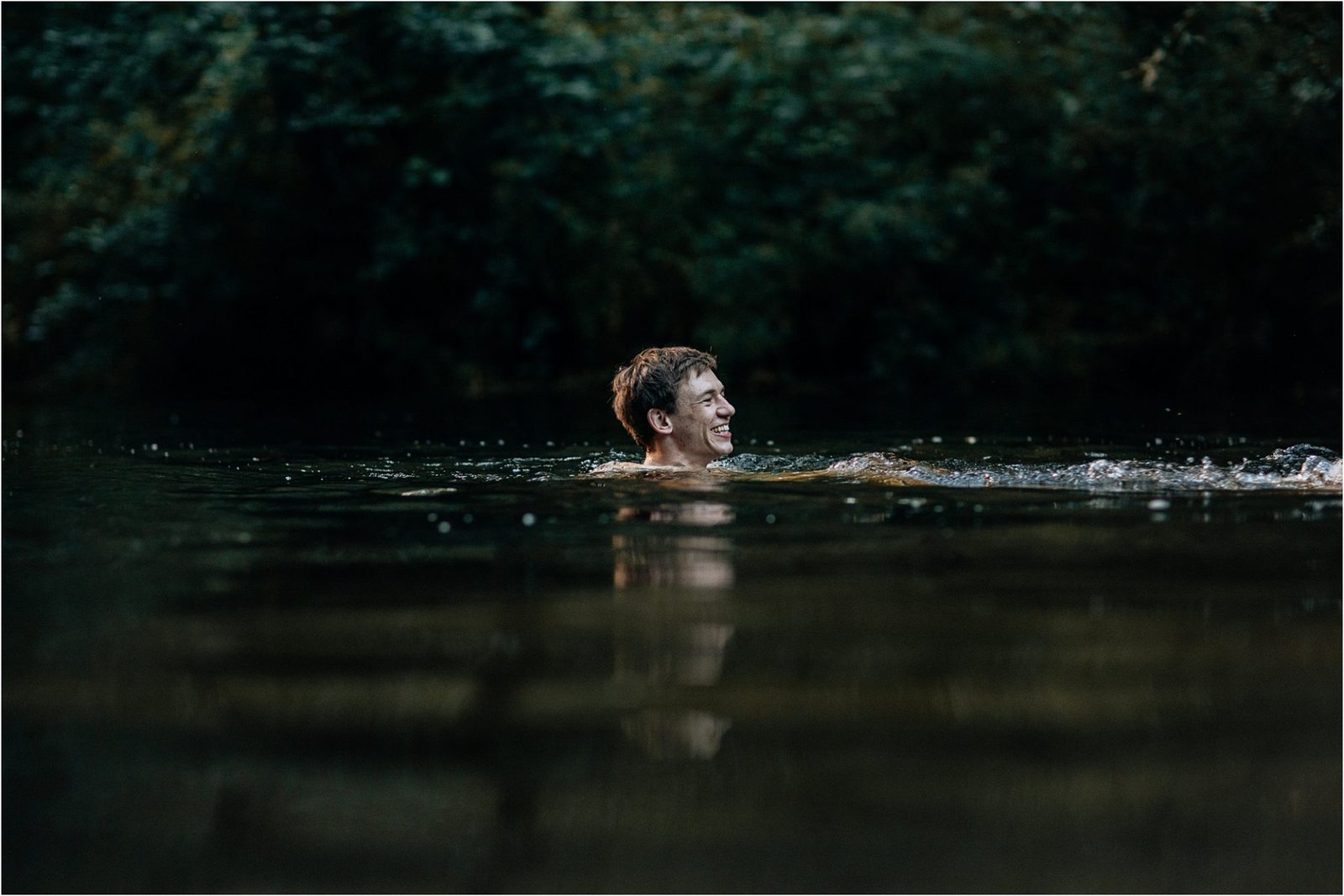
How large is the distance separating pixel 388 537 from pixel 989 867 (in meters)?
4.15

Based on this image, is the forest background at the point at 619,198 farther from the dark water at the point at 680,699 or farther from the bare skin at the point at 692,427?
the dark water at the point at 680,699

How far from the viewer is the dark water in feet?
9.62

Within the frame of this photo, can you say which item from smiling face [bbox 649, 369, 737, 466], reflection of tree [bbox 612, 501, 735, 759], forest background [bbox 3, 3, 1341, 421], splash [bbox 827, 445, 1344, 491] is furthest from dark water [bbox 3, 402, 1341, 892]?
forest background [bbox 3, 3, 1341, 421]

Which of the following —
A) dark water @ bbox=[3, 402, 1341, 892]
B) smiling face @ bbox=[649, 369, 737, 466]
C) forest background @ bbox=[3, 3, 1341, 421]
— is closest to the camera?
dark water @ bbox=[3, 402, 1341, 892]

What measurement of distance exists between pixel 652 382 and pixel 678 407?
19 cm

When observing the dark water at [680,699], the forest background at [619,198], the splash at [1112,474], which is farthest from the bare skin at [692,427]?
the forest background at [619,198]

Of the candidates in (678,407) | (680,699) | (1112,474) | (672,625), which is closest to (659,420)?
(678,407)

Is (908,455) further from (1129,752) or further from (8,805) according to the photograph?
(8,805)

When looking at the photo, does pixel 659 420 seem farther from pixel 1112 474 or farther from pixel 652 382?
pixel 1112 474

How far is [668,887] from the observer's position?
Result: 110 inches

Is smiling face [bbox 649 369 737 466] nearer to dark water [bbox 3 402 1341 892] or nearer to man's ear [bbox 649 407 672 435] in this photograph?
man's ear [bbox 649 407 672 435]

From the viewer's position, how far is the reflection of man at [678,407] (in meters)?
8.91

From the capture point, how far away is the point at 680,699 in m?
3.88

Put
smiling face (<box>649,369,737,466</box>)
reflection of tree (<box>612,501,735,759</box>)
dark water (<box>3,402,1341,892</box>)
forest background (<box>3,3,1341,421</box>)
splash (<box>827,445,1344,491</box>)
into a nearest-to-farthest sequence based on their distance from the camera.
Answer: dark water (<box>3,402,1341,892</box>) < reflection of tree (<box>612,501,735,759</box>) < splash (<box>827,445,1344,491</box>) < smiling face (<box>649,369,737,466</box>) < forest background (<box>3,3,1341,421</box>)
